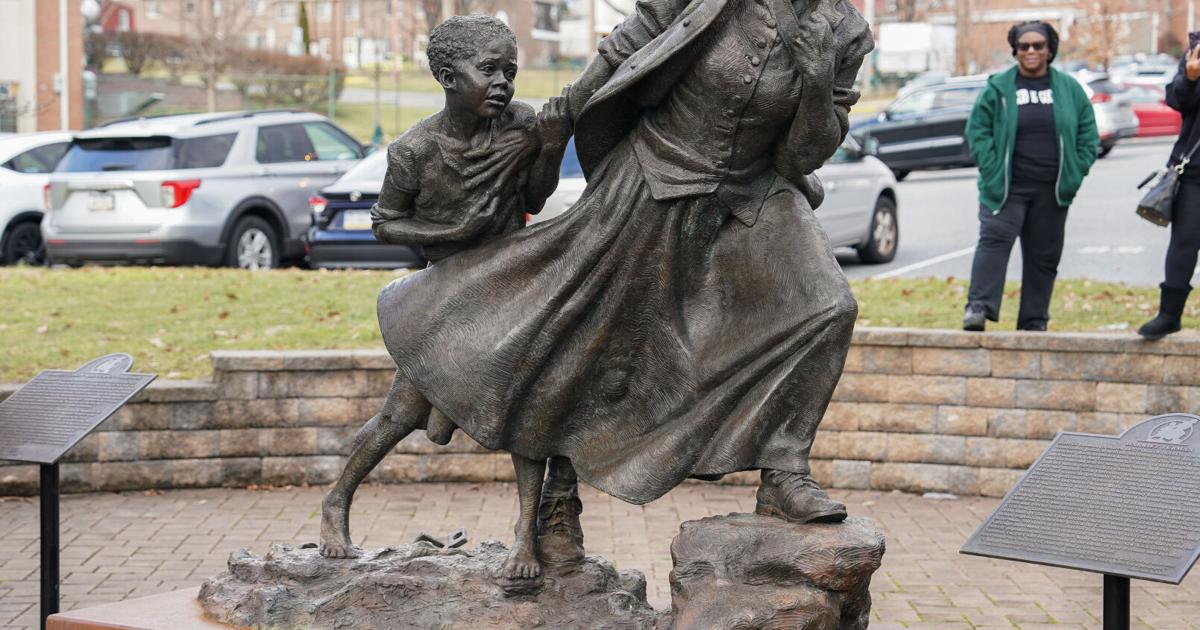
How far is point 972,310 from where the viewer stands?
977 centimetres

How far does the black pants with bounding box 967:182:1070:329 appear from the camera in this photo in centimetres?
988

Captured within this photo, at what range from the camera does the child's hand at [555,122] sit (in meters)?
5.53

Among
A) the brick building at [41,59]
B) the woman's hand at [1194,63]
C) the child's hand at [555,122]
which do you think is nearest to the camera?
the child's hand at [555,122]

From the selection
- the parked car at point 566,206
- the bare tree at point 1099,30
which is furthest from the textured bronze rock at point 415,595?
the bare tree at point 1099,30

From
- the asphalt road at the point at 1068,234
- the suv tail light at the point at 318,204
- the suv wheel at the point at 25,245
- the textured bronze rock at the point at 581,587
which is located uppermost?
the suv tail light at the point at 318,204

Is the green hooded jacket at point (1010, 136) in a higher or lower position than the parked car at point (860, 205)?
higher

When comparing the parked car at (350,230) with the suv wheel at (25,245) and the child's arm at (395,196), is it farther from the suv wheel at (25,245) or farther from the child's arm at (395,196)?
the child's arm at (395,196)

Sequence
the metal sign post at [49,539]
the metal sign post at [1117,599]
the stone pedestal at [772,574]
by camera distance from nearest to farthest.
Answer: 1. the metal sign post at [1117,599]
2. the stone pedestal at [772,574]
3. the metal sign post at [49,539]

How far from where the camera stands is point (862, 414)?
951 centimetres

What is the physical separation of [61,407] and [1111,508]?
3.91m

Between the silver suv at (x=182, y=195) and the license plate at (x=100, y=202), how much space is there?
0.03 feet

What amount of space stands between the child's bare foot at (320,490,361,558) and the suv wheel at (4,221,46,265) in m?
13.6

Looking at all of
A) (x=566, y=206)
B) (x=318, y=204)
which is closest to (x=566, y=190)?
(x=566, y=206)

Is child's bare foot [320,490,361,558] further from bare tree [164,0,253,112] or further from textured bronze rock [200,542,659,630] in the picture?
bare tree [164,0,253,112]
